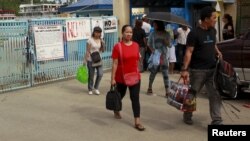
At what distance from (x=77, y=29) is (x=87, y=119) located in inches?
213

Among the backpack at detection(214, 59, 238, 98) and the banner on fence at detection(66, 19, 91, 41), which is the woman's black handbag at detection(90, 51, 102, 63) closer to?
the banner on fence at detection(66, 19, 91, 41)

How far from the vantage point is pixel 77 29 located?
13.0 metres

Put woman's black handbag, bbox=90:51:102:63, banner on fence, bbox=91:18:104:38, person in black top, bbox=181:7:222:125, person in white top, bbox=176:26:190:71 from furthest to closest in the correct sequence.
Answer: person in white top, bbox=176:26:190:71 < banner on fence, bbox=91:18:104:38 < woman's black handbag, bbox=90:51:102:63 < person in black top, bbox=181:7:222:125

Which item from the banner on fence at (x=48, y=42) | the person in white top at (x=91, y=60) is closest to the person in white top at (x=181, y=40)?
the banner on fence at (x=48, y=42)

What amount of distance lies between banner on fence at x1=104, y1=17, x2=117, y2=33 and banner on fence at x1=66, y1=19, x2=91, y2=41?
1.11 meters

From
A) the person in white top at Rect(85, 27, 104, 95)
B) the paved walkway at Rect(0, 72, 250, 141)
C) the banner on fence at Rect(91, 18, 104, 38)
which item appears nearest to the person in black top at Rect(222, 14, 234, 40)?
A: the banner on fence at Rect(91, 18, 104, 38)

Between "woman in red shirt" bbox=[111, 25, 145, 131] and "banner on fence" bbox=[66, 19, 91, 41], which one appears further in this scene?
"banner on fence" bbox=[66, 19, 91, 41]

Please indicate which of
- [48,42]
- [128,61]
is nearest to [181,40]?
[48,42]

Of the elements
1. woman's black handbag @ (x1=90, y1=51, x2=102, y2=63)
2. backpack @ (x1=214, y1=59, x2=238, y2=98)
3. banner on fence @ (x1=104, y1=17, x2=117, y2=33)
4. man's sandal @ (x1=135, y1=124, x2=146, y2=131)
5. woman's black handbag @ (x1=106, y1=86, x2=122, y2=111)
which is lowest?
man's sandal @ (x1=135, y1=124, x2=146, y2=131)

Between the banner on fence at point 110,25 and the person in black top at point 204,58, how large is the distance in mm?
7663

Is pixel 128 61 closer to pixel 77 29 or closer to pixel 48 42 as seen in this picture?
pixel 48 42

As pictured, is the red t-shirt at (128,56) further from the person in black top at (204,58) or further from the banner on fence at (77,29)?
the banner on fence at (77,29)

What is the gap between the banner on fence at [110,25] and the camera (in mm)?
14523

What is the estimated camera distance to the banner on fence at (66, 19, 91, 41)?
1266 centimetres
